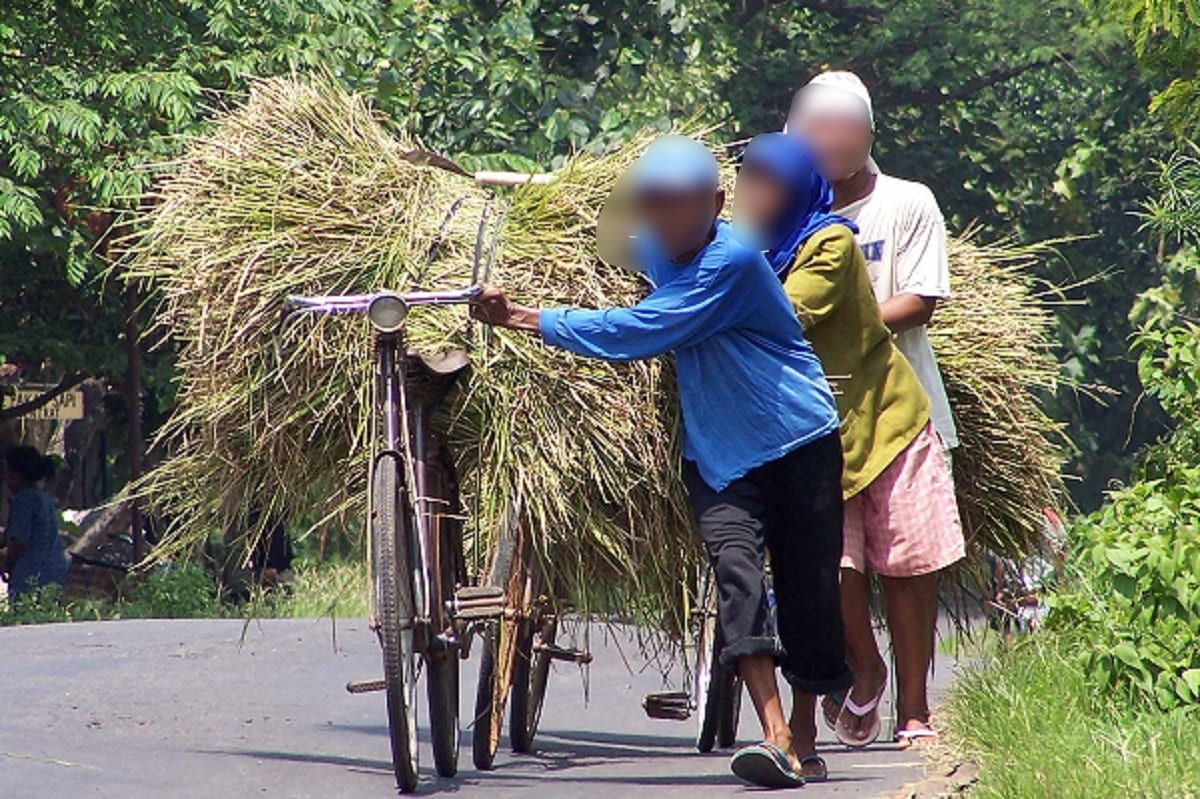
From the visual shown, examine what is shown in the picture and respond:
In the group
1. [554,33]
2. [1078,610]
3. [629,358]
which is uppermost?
[554,33]

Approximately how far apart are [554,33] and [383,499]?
8.86 meters

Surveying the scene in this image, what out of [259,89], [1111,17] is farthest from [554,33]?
[259,89]

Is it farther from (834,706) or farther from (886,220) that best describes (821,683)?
(886,220)

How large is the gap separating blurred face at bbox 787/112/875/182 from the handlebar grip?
77cm

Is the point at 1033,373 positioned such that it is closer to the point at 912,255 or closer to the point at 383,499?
the point at 912,255

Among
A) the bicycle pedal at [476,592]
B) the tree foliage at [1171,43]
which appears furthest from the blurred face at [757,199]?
the tree foliage at [1171,43]

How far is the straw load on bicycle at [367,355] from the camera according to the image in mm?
5875

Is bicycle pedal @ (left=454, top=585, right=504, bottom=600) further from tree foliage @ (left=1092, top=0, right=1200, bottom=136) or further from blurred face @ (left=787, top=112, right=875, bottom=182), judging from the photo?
tree foliage @ (left=1092, top=0, right=1200, bottom=136)

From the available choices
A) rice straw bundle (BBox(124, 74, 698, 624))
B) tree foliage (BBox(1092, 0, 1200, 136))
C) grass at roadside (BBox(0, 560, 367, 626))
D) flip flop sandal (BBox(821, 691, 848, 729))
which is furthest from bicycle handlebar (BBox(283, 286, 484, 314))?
grass at roadside (BBox(0, 560, 367, 626))

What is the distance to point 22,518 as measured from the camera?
44.4ft

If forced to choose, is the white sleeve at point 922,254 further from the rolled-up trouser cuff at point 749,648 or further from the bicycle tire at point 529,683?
the bicycle tire at point 529,683

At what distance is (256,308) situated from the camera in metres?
5.91

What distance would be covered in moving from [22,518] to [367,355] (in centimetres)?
827

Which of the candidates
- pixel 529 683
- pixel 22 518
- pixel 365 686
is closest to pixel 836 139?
pixel 529 683
